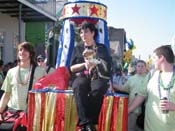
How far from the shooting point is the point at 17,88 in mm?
4742

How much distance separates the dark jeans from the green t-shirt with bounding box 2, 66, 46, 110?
92cm

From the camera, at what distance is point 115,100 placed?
3.87 metres

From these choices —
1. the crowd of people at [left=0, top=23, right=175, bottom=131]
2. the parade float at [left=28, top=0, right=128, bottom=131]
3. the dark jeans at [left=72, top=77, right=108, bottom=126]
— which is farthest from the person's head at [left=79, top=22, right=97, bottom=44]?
the dark jeans at [left=72, top=77, right=108, bottom=126]

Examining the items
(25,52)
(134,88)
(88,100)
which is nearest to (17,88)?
(25,52)

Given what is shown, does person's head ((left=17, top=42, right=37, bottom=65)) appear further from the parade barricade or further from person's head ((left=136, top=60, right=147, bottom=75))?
person's head ((left=136, top=60, right=147, bottom=75))

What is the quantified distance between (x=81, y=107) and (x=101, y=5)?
442 cm

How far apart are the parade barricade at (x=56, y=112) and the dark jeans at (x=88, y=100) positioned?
0.09 metres

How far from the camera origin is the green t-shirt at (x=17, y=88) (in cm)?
473

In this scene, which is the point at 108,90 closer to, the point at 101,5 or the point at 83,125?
the point at 83,125

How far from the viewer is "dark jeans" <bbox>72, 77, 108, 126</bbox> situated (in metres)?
3.98

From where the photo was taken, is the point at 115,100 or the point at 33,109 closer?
the point at 115,100

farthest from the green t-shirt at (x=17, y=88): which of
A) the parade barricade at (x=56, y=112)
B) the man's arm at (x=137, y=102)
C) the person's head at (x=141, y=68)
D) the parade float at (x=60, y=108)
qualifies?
the person's head at (x=141, y=68)

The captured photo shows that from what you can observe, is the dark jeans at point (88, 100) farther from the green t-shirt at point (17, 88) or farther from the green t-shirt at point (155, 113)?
the green t-shirt at point (17, 88)

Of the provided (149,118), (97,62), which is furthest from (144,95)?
(97,62)
